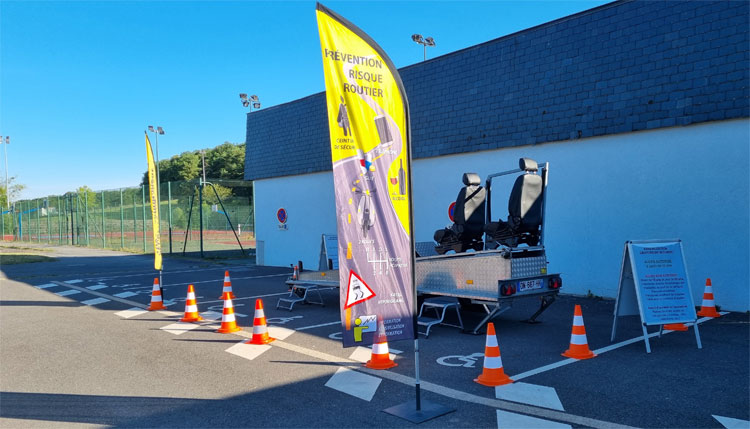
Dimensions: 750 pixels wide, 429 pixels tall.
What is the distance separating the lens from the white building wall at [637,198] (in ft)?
31.2

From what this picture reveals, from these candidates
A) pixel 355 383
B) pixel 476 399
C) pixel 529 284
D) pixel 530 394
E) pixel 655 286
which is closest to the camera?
pixel 476 399

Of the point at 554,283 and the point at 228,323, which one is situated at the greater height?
the point at 554,283

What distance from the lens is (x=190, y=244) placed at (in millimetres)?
29000

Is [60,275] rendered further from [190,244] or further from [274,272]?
[190,244]

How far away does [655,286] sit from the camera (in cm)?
702

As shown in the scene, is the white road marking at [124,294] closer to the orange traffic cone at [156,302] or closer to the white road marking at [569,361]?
the orange traffic cone at [156,302]

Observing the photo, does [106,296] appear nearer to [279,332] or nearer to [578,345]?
[279,332]

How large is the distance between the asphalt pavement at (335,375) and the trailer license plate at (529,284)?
27.6 inches

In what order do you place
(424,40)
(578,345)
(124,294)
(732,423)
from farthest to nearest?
(424,40) < (124,294) < (578,345) < (732,423)

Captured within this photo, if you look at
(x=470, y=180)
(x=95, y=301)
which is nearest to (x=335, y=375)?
(x=470, y=180)

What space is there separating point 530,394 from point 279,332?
173 inches

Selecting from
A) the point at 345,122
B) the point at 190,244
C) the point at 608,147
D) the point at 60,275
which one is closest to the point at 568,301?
the point at 608,147

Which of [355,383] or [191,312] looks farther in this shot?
[191,312]

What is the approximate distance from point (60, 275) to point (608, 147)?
56.3ft
